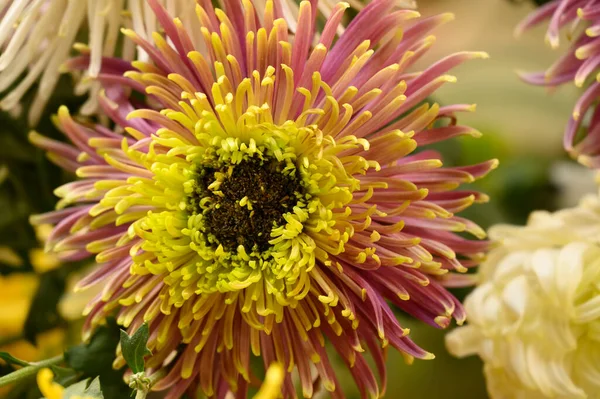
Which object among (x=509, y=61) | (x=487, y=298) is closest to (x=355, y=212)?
(x=487, y=298)

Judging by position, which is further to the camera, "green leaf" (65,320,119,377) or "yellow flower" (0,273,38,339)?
A: "yellow flower" (0,273,38,339)

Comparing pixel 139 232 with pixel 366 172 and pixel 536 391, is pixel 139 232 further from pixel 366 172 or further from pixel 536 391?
pixel 536 391

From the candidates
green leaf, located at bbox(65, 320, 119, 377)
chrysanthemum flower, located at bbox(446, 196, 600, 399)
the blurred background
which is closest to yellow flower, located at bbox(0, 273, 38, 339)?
the blurred background

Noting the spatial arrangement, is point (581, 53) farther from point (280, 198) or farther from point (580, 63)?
point (280, 198)

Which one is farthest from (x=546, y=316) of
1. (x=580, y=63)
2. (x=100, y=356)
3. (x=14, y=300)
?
(x=14, y=300)

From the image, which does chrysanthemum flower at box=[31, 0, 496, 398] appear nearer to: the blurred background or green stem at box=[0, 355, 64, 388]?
green stem at box=[0, 355, 64, 388]

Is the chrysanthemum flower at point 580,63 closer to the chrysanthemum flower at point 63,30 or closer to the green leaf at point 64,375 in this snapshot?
the chrysanthemum flower at point 63,30

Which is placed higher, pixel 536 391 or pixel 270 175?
pixel 270 175
